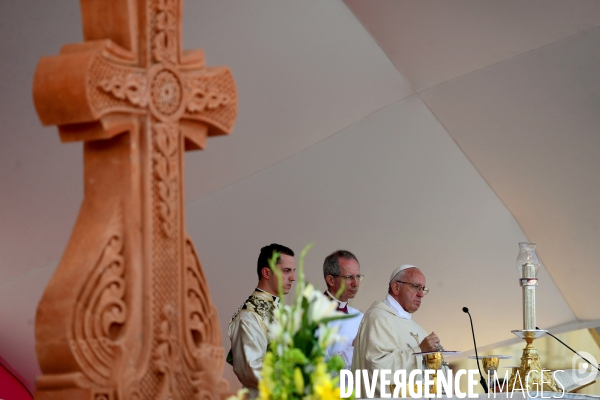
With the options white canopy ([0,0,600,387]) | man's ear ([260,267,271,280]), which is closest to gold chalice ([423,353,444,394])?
man's ear ([260,267,271,280])

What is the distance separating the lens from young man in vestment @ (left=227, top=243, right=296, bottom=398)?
5.79 m

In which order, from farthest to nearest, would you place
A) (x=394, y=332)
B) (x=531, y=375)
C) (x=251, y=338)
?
(x=394, y=332)
(x=251, y=338)
(x=531, y=375)

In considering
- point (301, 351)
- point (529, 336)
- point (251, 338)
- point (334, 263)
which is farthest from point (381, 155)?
point (301, 351)

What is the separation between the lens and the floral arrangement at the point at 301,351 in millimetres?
2051

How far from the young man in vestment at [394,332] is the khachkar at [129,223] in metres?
2.83

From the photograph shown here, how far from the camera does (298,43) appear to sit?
840 cm

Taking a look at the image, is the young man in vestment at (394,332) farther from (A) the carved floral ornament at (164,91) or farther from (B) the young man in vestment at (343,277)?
(A) the carved floral ornament at (164,91)

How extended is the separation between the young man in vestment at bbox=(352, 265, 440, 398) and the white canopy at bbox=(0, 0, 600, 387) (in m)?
2.77

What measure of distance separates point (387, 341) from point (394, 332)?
138mm

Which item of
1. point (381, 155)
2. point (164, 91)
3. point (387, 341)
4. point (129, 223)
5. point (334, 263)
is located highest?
point (381, 155)

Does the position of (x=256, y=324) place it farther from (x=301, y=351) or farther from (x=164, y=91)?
(x=301, y=351)

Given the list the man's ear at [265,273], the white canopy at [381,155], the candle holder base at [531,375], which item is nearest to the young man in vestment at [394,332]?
the candle holder base at [531,375]

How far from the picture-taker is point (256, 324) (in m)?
5.90

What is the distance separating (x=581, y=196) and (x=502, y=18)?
2275 millimetres
